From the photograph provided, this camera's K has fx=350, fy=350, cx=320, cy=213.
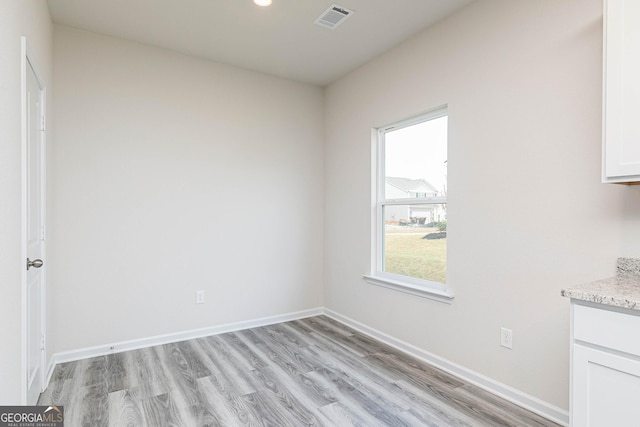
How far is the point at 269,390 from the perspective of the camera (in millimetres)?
2422

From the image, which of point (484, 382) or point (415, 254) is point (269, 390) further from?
point (415, 254)

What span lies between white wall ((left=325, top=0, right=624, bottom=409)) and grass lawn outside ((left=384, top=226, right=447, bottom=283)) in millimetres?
200

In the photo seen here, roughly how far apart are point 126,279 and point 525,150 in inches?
131

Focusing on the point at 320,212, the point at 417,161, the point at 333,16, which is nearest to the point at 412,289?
the point at 417,161

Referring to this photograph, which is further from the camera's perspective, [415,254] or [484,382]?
[415,254]

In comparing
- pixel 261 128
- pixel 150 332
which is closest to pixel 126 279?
pixel 150 332

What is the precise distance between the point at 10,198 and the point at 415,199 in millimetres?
2746

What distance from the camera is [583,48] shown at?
1.95 m

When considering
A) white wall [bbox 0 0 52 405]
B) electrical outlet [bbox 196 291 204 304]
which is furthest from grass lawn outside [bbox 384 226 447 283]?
white wall [bbox 0 0 52 405]

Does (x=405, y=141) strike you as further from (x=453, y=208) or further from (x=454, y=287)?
(x=454, y=287)

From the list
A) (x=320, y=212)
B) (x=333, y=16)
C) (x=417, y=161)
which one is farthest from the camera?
(x=320, y=212)

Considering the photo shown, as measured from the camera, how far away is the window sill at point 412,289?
2.71 meters

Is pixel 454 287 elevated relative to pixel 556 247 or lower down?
lower down

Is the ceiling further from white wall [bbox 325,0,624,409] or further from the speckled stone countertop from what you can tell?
the speckled stone countertop
